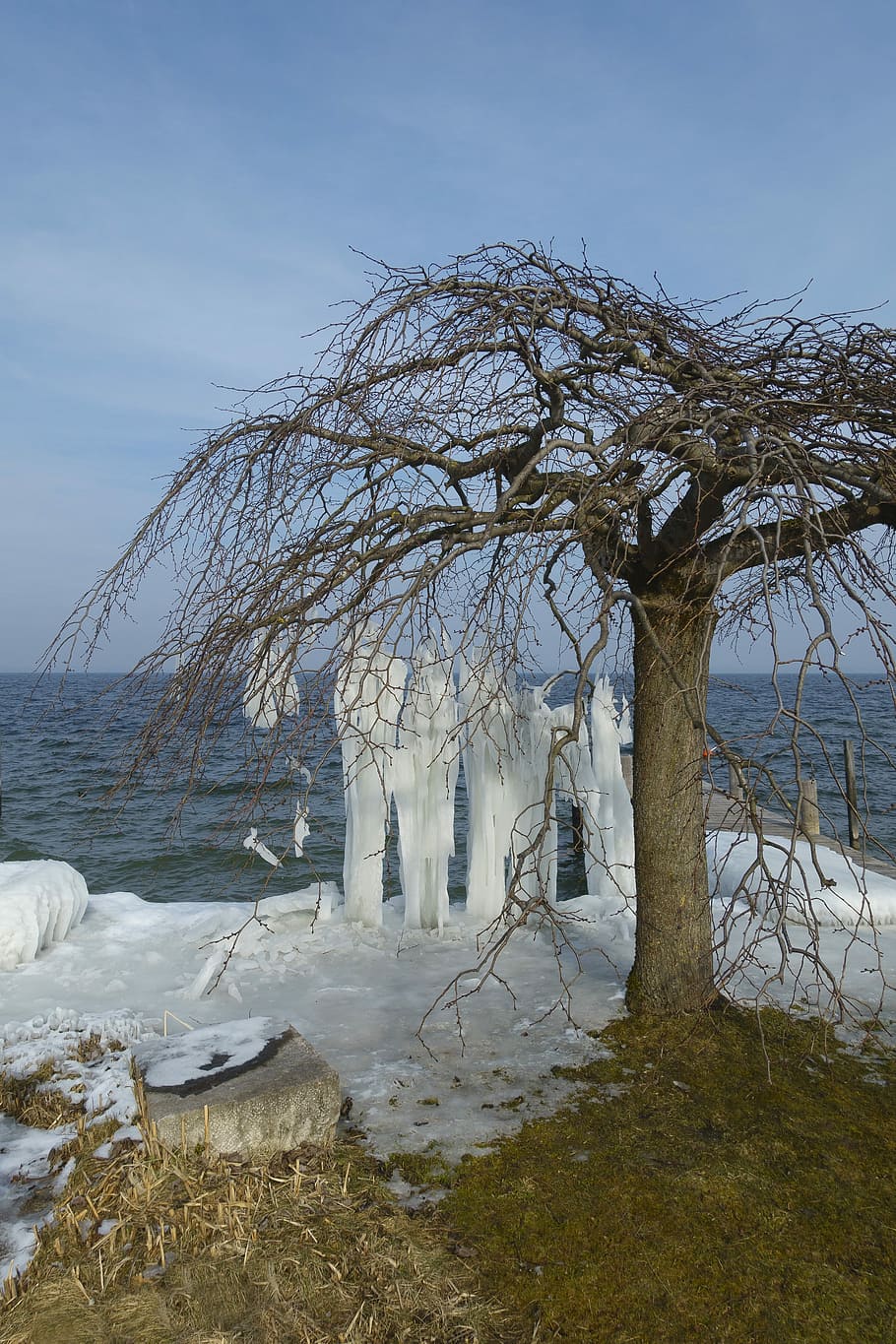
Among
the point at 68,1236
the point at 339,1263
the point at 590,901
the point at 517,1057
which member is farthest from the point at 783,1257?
the point at 590,901

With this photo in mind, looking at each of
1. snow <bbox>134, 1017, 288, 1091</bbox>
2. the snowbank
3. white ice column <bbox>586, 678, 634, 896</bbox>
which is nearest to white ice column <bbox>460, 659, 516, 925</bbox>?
white ice column <bbox>586, 678, 634, 896</bbox>

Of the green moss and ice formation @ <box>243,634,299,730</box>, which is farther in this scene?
ice formation @ <box>243,634,299,730</box>

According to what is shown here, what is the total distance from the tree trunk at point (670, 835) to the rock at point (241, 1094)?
7.12ft

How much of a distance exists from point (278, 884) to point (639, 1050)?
8.81m

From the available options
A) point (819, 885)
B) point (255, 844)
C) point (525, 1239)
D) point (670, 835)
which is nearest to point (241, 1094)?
point (255, 844)

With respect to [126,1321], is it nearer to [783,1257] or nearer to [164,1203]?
[164,1203]

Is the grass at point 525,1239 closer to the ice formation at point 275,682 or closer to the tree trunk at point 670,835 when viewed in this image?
the tree trunk at point 670,835

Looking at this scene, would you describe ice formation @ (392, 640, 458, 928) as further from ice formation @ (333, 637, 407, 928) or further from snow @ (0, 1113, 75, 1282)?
A: snow @ (0, 1113, 75, 1282)

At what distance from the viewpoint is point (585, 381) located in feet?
16.5

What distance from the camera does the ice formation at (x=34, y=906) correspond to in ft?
21.5

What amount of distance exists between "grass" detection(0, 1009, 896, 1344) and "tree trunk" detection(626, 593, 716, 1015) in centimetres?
95

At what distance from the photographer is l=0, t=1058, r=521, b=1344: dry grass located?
2.69 m

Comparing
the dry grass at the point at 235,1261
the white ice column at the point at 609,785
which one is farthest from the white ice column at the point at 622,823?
the dry grass at the point at 235,1261

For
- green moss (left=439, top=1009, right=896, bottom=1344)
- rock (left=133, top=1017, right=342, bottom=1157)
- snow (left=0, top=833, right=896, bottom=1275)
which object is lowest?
snow (left=0, top=833, right=896, bottom=1275)
